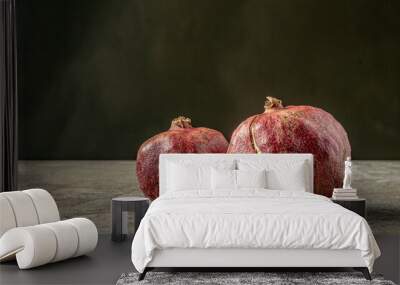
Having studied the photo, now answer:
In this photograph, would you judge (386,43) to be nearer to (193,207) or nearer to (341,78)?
(341,78)

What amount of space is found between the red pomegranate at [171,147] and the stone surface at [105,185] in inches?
23.0

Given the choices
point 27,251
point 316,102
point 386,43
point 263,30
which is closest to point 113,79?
point 263,30

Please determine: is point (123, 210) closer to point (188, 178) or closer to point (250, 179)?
point (188, 178)

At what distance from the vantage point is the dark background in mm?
9609

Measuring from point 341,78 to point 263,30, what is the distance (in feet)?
4.18

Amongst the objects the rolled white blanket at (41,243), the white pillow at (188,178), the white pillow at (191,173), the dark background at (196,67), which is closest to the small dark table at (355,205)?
the white pillow at (191,173)

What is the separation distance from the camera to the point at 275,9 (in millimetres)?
9594

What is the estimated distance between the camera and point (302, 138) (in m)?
5.62

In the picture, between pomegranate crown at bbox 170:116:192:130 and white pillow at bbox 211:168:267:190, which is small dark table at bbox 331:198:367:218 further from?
pomegranate crown at bbox 170:116:192:130

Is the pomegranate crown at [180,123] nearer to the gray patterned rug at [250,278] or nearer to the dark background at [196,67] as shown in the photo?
the gray patterned rug at [250,278]

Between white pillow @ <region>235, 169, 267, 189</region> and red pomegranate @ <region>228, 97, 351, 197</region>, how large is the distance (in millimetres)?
327

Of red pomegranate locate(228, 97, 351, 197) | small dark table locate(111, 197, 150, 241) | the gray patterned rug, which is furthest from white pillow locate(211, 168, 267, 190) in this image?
the gray patterned rug

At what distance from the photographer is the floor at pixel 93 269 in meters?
4.12

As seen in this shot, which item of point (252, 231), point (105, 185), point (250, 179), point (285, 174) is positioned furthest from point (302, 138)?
point (105, 185)
